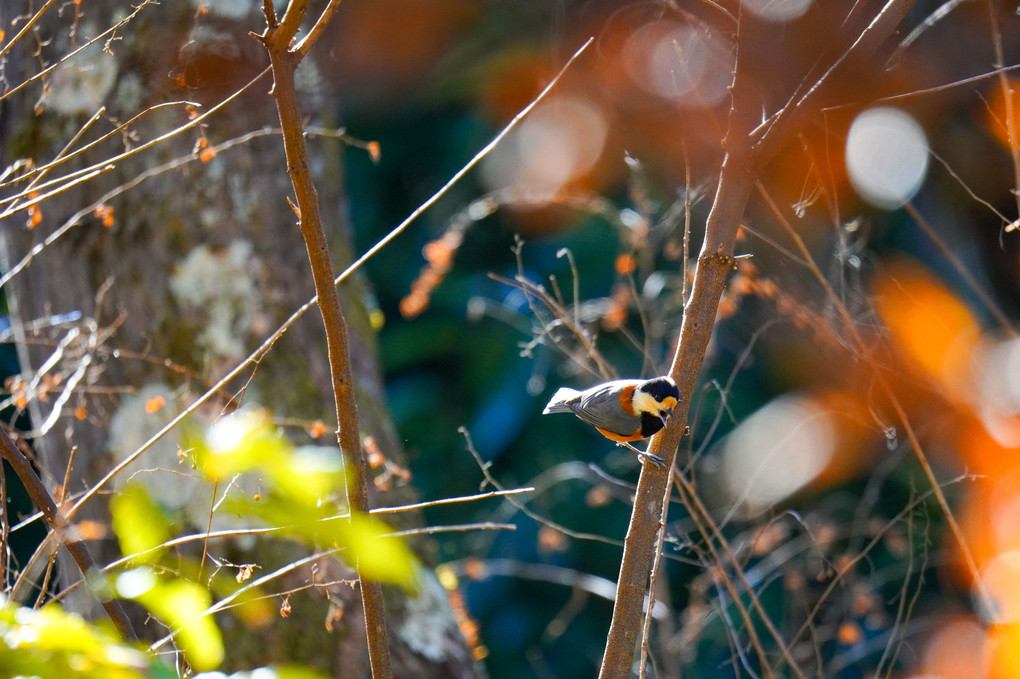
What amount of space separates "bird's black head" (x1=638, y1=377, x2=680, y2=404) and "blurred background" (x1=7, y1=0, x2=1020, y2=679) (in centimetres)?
15

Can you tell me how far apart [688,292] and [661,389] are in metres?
0.28

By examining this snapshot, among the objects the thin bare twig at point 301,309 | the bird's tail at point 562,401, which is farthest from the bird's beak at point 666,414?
the bird's tail at point 562,401

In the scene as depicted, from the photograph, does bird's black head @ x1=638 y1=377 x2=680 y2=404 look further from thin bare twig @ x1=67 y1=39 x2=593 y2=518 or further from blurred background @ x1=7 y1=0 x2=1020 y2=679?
thin bare twig @ x1=67 y1=39 x2=593 y2=518

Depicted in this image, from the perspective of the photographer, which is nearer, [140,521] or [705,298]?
[140,521]

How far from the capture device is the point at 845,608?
265 cm

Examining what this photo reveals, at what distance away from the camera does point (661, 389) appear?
1413 millimetres

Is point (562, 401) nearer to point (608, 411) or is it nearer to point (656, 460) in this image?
point (608, 411)

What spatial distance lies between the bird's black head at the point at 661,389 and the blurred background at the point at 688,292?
0.15 metres

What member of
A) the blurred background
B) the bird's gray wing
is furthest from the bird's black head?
the bird's gray wing

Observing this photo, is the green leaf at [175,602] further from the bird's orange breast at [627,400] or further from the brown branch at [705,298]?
the bird's orange breast at [627,400]

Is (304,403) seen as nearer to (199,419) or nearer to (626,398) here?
(199,419)

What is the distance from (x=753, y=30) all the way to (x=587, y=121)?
122 inches

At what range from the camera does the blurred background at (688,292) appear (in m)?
1.98

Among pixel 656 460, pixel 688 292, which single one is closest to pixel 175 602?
pixel 656 460
